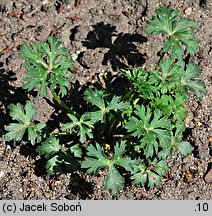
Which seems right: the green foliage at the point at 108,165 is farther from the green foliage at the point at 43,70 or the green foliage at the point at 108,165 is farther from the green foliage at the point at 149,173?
the green foliage at the point at 43,70

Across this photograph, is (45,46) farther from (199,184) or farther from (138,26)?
(199,184)

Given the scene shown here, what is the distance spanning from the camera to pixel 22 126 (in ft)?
15.4

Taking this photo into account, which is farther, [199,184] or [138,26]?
[138,26]

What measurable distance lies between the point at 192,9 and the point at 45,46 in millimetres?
1910

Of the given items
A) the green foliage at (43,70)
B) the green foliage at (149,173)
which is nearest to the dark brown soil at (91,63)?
the green foliage at (149,173)

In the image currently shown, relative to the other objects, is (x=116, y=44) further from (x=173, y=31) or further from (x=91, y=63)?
(x=173, y=31)

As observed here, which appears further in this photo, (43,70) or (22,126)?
(22,126)

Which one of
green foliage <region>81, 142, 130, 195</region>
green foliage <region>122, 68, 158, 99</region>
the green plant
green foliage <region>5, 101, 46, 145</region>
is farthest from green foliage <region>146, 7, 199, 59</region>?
green foliage <region>5, 101, 46, 145</region>

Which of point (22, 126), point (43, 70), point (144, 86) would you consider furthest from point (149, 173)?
point (43, 70)

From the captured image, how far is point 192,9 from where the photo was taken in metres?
5.79

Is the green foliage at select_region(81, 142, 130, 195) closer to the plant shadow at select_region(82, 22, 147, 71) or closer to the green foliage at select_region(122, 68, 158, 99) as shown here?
the green foliage at select_region(122, 68, 158, 99)

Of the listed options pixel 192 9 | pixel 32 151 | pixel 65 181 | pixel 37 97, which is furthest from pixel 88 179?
pixel 192 9

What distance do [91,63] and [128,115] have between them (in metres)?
0.95

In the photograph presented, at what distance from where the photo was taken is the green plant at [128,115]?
4.51 meters
